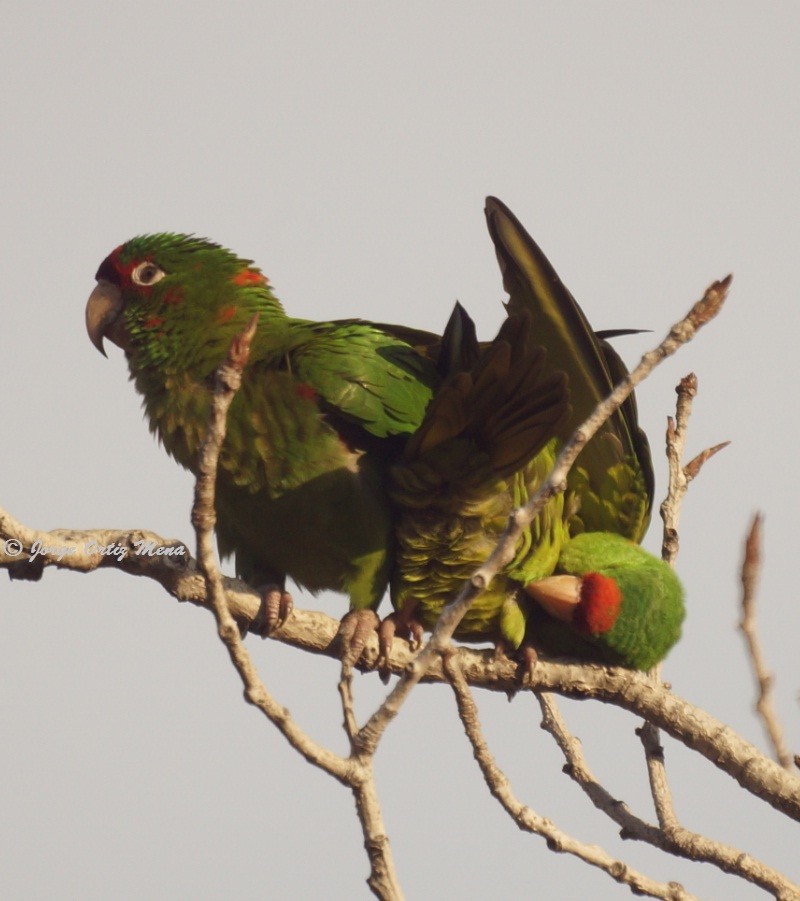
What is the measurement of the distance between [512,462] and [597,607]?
31.9 inches

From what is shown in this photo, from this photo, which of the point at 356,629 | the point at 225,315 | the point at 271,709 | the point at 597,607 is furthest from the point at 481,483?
the point at 271,709

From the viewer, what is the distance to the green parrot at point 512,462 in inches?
141

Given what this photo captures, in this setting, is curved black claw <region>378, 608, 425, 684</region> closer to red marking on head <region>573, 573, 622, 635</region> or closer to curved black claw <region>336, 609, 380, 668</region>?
curved black claw <region>336, 609, 380, 668</region>

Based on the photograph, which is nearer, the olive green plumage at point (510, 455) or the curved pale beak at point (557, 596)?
the olive green plumage at point (510, 455)

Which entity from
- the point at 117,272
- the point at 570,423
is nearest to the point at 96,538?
the point at 117,272

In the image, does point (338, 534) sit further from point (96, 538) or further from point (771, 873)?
point (771, 873)

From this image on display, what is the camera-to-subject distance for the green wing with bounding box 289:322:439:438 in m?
3.95

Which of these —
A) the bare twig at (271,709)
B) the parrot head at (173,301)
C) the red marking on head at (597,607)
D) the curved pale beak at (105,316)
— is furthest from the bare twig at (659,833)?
the curved pale beak at (105,316)

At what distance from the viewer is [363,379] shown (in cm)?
397

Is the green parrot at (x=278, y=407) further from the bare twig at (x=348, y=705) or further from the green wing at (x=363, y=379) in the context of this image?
the bare twig at (x=348, y=705)

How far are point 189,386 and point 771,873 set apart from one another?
2468 mm

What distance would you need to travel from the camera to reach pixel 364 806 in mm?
2609

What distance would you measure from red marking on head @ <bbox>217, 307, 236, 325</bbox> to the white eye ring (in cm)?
29

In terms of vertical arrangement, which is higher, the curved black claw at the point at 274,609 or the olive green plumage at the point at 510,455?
the olive green plumage at the point at 510,455
